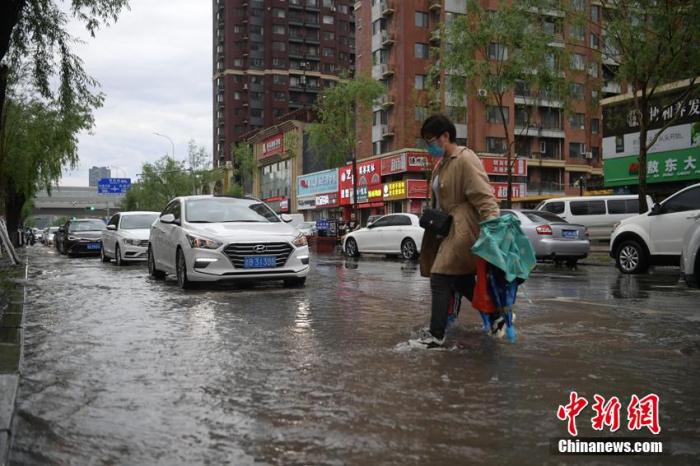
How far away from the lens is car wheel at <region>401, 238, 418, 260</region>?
67.6ft

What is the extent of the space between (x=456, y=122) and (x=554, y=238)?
35.0 metres

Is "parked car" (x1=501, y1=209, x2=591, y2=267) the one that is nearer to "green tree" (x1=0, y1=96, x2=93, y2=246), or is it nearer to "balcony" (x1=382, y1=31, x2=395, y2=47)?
"green tree" (x1=0, y1=96, x2=93, y2=246)

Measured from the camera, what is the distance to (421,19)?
173 ft

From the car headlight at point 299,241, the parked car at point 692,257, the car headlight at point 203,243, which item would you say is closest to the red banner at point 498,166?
the car headlight at point 299,241

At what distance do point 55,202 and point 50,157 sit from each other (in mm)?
69568

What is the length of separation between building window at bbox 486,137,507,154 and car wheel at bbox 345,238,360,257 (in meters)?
31.7

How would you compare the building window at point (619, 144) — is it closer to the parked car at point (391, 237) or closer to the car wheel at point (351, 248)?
the parked car at point (391, 237)

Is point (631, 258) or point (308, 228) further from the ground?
point (308, 228)

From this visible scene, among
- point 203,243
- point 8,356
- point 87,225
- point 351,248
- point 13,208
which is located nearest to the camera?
point 8,356

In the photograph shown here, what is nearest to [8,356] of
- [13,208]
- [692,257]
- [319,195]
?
[692,257]

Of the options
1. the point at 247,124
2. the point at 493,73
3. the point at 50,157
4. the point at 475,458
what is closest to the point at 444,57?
the point at 493,73

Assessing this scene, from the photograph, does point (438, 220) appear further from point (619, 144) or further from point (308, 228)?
point (308, 228)

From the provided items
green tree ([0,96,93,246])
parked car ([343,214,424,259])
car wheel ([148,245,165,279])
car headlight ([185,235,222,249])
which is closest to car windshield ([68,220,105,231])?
green tree ([0,96,93,246])

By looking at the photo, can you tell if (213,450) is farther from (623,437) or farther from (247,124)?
(247,124)
